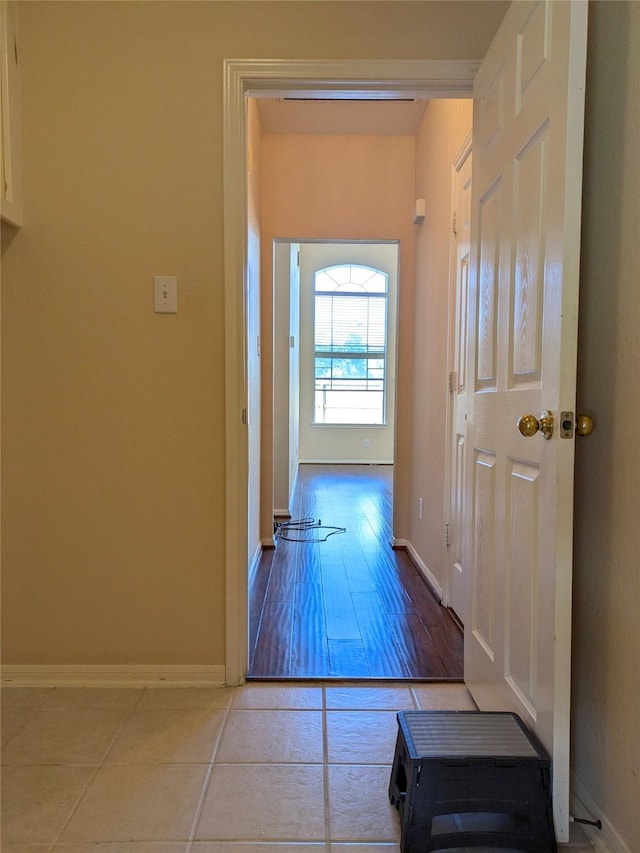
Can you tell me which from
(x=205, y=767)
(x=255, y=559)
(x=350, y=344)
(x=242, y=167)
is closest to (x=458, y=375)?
(x=242, y=167)

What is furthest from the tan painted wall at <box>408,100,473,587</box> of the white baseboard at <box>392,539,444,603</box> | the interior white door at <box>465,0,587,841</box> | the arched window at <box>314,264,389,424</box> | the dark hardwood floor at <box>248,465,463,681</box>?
the arched window at <box>314,264,389,424</box>

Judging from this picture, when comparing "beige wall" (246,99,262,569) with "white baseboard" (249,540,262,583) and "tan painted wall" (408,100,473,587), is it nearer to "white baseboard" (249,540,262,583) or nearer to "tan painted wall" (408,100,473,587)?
"white baseboard" (249,540,262,583)

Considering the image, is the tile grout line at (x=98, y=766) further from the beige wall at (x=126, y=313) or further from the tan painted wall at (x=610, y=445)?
the tan painted wall at (x=610, y=445)

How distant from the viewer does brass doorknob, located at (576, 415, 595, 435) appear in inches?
46.9

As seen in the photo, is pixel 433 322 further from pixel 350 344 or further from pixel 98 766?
pixel 350 344

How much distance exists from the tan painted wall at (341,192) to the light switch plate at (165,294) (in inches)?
68.1

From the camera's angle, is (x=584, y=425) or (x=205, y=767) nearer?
(x=584, y=425)

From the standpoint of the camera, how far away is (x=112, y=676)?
185 cm

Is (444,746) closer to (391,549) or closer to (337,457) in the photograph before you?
(391,549)

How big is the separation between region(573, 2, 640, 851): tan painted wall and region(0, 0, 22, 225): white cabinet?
1.63 m

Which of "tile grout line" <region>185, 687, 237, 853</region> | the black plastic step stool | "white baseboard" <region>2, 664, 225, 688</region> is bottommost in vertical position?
"tile grout line" <region>185, 687, 237, 853</region>

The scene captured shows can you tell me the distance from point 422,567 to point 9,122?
2703 millimetres

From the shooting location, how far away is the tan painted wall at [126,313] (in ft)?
5.76

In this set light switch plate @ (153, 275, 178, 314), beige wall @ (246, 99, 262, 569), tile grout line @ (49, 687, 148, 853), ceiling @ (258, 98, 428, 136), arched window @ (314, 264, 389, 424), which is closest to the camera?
tile grout line @ (49, 687, 148, 853)
